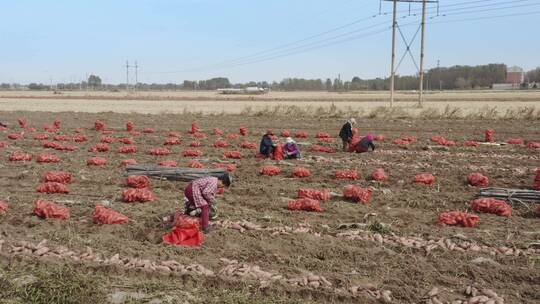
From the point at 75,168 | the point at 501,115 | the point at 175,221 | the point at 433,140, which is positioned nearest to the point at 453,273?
the point at 175,221

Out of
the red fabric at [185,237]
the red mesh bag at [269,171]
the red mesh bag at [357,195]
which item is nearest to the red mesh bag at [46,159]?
the red mesh bag at [269,171]

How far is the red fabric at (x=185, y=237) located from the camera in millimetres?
6875

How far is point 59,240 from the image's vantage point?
23.0 feet

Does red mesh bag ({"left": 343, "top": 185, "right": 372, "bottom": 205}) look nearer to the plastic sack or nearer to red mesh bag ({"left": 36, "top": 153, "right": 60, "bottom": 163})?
the plastic sack

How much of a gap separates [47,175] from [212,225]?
5096 mm

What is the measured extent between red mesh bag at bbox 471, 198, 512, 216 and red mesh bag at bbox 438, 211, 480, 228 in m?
0.71

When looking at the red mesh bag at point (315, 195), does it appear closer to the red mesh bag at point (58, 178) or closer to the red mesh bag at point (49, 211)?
the red mesh bag at point (49, 211)

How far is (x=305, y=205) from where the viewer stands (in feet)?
28.9

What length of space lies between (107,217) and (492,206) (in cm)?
636

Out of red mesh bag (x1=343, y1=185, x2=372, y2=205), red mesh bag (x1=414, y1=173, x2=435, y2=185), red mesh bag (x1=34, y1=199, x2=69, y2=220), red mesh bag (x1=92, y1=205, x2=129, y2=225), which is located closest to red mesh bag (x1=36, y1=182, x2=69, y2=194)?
red mesh bag (x1=34, y1=199, x2=69, y2=220)

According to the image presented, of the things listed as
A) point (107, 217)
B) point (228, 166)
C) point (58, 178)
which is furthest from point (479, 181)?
point (58, 178)

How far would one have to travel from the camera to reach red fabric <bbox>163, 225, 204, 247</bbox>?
6.88 metres

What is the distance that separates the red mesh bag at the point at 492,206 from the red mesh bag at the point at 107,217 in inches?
233

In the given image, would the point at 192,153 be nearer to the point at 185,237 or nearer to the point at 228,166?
the point at 228,166
